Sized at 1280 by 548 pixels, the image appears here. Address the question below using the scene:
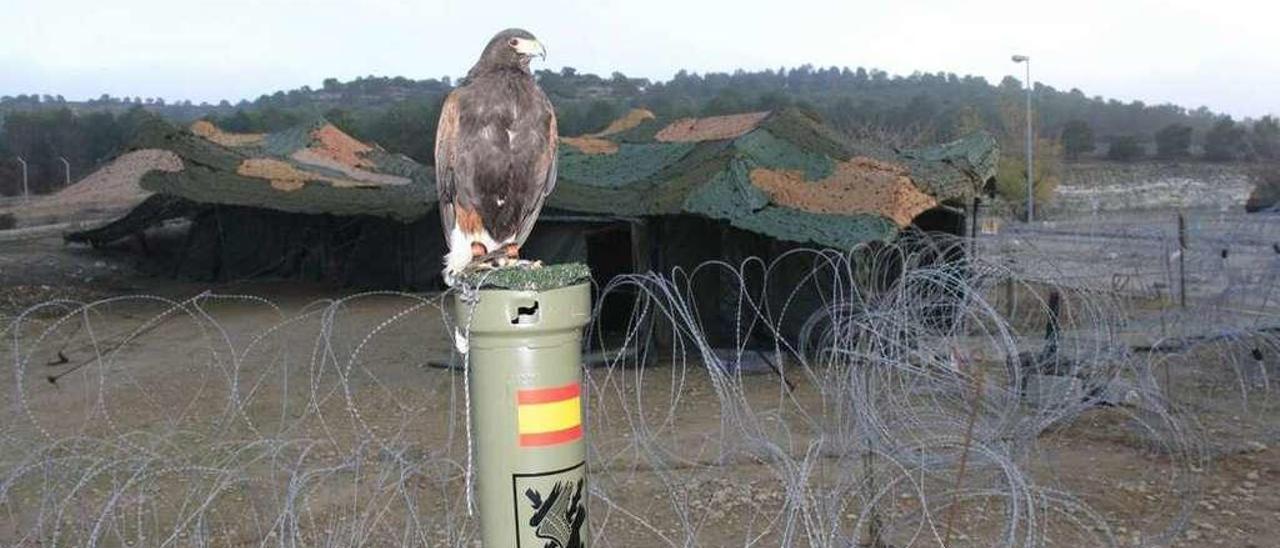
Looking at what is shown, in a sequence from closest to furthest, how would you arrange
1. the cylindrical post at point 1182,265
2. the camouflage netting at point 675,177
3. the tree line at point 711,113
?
the camouflage netting at point 675,177, the cylindrical post at point 1182,265, the tree line at point 711,113

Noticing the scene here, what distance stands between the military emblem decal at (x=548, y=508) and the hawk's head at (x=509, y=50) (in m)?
1.88

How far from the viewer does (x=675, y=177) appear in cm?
1145

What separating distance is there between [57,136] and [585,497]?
41.9 metres

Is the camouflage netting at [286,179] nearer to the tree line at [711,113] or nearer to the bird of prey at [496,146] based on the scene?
the tree line at [711,113]

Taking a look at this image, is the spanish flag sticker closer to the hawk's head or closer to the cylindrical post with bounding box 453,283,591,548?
the cylindrical post with bounding box 453,283,591,548

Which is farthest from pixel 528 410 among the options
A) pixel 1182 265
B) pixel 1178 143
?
pixel 1178 143

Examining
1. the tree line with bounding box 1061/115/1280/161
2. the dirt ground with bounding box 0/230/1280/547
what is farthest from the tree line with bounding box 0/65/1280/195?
the dirt ground with bounding box 0/230/1280/547

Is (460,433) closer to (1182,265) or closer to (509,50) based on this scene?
(509,50)

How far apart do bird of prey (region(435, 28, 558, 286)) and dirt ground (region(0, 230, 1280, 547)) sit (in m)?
0.52

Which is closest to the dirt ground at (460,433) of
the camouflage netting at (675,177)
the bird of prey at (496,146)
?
the bird of prey at (496,146)

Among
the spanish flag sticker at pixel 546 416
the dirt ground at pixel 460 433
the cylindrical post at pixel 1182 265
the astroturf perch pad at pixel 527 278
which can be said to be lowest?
the dirt ground at pixel 460 433

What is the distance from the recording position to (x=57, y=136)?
38656 mm

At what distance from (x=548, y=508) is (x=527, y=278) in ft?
1.76

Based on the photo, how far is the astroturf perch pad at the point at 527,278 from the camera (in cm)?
245
